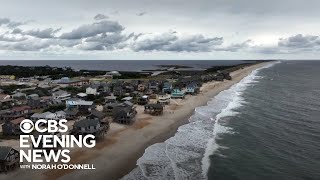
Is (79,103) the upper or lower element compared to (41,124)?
upper

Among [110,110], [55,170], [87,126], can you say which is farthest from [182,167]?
[110,110]

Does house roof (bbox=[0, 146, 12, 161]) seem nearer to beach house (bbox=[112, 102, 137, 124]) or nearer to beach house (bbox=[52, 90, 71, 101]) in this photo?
beach house (bbox=[112, 102, 137, 124])

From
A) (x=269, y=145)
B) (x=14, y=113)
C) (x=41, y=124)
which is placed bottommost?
(x=269, y=145)

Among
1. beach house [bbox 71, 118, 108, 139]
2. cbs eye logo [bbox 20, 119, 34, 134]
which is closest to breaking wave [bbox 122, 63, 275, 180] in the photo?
beach house [bbox 71, 118, 108, 139]

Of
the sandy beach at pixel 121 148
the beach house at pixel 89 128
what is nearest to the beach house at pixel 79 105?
the sandy beach at pixel 121 148

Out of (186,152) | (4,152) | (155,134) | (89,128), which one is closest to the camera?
(4,152)

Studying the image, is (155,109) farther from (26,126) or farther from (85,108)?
(26,126)

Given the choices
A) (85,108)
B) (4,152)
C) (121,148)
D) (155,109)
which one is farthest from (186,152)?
(85,108)
